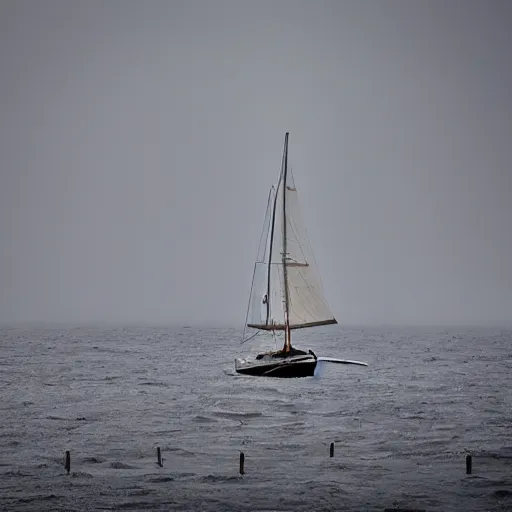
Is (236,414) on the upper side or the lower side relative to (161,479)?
upper

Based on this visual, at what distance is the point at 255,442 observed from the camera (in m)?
43.8

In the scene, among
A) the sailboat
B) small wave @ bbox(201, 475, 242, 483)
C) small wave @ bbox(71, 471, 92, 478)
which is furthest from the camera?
the sailboat

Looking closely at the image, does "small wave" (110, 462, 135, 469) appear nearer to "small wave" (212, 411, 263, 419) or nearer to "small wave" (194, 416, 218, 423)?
"small wave" (194, 416, 218, 423)

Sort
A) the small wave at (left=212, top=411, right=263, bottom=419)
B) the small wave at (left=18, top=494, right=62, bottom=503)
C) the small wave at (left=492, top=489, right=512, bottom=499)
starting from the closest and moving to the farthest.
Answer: the small wave at (left=18, top=494, right=62, bottom=503) → the small wave at (left=492, top=489, right=512, bottom=499) → the small wave at (left=212, top=411, right=263, bottom=419)

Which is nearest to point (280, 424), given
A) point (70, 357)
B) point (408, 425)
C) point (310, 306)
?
point (408, 425)

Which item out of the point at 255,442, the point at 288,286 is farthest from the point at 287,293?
the point at 255,442

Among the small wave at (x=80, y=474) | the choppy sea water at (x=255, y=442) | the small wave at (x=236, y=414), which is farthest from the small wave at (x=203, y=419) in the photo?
the small wave at (x=80, y=474)

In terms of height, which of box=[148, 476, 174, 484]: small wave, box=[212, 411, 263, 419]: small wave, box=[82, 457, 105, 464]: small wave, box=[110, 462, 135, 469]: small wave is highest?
box=[212, 411, 263, 419]: small wave

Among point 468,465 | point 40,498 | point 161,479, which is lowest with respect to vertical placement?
point 40,498

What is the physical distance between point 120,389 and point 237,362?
11.9 m

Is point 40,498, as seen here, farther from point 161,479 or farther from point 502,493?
point 502,493

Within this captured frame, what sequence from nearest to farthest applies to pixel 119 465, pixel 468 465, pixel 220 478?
pixel 220 478
pixel 468 465
pixel 119 465

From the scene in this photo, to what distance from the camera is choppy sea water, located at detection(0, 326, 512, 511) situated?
32.3 m

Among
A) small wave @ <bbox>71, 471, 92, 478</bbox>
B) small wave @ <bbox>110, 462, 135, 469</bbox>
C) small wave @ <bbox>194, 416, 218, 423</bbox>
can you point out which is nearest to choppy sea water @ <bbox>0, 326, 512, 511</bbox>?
small wave @ <bbox>110, 462, 135, 469</bbox>
